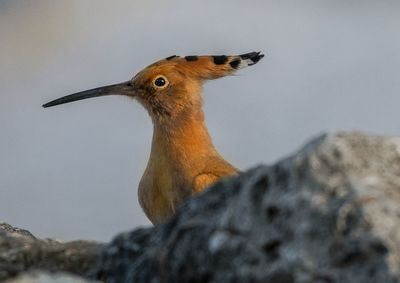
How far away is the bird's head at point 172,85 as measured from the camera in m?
9.01

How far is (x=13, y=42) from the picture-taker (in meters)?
21.3

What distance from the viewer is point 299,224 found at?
3730 millimetres

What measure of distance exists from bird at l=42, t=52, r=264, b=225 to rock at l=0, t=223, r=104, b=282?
9.06ft

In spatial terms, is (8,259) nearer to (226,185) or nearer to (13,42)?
(226,185)

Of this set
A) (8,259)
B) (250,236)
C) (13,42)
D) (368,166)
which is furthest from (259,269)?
(13,42)

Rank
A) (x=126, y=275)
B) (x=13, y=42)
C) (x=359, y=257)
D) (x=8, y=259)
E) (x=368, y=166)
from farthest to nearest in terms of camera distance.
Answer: (x=13, y=42), (x=8, y=259), (x=126, y=275), (x=368, y=166), (x=359, y=257)

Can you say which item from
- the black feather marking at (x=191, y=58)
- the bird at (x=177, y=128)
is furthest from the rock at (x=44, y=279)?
the black feather marking at (x=191, y=58)

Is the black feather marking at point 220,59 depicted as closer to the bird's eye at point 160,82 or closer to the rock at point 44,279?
the bird's eye at point 160,82

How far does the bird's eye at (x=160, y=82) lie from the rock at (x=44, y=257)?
174 inches

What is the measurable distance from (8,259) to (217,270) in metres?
1.06

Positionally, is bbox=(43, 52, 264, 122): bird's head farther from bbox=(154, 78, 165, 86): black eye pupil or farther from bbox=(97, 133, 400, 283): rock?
bbox=(97, 133, 400, 283): rock

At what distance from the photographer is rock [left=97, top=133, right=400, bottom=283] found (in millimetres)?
3631

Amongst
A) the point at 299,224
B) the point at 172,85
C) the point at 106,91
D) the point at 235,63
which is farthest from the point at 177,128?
the point at 299,224

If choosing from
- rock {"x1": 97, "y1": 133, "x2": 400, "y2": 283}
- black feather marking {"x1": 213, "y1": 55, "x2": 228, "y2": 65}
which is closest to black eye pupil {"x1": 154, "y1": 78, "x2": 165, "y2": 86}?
black feather marking {"x1": 213, "y1": 55, "x2": 228, "y2": 65}
